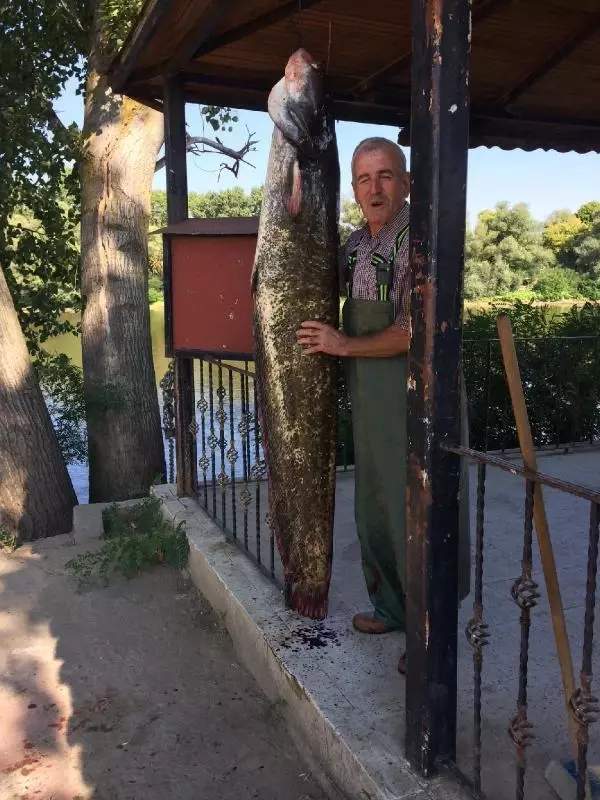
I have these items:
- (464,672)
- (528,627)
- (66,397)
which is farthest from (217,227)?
(66,397)

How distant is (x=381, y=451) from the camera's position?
Answer: 2562mm

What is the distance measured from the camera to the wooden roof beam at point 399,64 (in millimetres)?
3441

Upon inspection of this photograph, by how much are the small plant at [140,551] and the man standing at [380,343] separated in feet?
6.36

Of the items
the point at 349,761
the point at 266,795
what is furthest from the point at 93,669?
the point at 349,761

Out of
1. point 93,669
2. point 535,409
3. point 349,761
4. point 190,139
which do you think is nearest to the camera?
point 349,761

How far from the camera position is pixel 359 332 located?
2.60 metres

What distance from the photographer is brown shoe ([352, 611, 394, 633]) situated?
2869 mm

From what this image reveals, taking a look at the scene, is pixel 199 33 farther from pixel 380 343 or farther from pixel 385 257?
pixel 380 343

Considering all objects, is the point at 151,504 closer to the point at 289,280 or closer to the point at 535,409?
the point at 289,280

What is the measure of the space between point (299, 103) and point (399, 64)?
2189mm

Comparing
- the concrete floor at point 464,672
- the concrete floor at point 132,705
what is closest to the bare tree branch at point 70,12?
the concrete floor at point 132,705

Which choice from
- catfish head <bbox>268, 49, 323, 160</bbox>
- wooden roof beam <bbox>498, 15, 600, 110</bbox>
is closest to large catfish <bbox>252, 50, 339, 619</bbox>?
catfish head <bbox>268, 49, 323, 160</bbox>

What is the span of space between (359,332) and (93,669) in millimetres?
2149

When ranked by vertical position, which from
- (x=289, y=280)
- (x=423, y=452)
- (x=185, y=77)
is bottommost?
(x=423, y=452)
